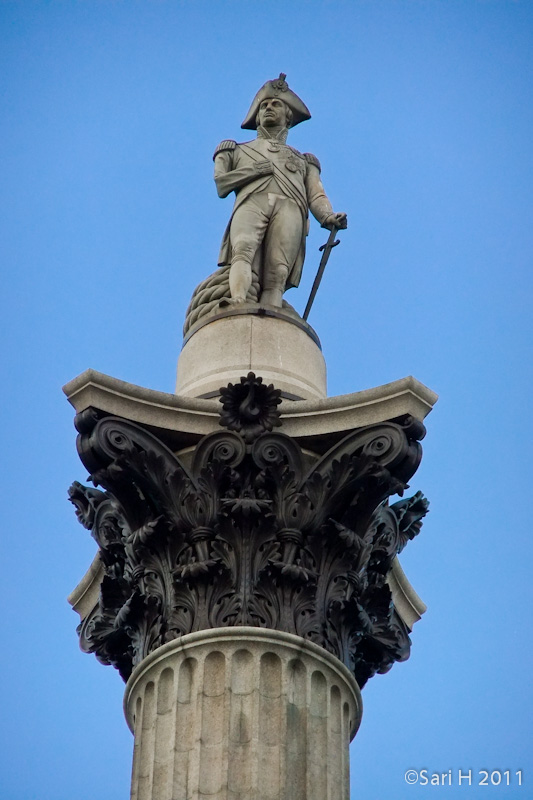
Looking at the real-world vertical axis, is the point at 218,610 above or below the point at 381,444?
below

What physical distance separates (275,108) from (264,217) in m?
2.42

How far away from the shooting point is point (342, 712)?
65.3ft

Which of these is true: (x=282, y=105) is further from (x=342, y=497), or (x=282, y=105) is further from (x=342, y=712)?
(x=342, y=712)

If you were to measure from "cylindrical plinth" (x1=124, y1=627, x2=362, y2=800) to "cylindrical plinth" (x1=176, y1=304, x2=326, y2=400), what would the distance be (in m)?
4.18

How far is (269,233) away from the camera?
24875 millimetres

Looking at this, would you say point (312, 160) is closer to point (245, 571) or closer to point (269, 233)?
point (269, 233)

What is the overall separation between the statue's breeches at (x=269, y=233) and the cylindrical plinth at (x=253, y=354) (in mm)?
1030

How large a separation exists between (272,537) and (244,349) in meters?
3.68

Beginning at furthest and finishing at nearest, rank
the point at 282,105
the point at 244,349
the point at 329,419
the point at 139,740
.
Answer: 1. the point at 282,105
2. the point at 244,349
3. the point at 329,419
4. the point at 139,740

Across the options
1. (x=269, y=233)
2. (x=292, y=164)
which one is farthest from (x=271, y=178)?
(x=269, y=233)

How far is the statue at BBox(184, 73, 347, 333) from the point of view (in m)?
24.4

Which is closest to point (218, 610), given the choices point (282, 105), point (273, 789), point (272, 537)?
point (272, 537)

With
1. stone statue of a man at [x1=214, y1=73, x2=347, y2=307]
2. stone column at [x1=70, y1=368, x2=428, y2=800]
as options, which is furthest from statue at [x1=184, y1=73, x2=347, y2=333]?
stone column at [x1=70, y1=368, x2=428, y2=800]

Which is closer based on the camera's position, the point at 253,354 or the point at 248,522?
the point at 248,522
